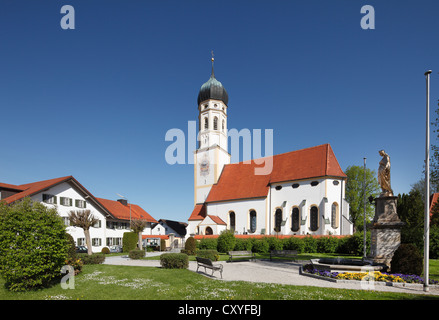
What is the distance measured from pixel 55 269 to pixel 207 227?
Result: 31348 millimetres

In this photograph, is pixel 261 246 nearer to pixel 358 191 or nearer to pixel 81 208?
pixel 81 208

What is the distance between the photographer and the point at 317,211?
36.0 meters

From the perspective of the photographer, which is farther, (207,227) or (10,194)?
(207,227)

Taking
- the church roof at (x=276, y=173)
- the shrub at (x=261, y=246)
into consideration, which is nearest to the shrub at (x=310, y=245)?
the shrub at (x=261, y=246)

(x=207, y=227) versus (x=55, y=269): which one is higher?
(x=55, y=269)

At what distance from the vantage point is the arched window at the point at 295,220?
3758cm

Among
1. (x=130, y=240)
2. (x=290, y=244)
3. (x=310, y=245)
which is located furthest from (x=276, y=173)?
(x=130, y=240)

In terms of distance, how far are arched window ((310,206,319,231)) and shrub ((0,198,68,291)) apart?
105 feet

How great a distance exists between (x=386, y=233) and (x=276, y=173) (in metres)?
27.5

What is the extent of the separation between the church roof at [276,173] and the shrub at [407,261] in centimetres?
2403

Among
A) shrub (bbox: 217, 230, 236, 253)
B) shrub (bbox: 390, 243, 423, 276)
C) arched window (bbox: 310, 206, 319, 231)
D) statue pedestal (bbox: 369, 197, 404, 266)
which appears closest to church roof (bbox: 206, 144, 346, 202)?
arched window (bbox: 310, 206, 319, 231)

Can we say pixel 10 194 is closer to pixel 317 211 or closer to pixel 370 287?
pixel 370 287

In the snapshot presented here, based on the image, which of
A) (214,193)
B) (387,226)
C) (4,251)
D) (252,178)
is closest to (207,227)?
(214,193)

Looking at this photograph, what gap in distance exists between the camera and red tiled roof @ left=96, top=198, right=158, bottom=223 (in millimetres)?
40106
